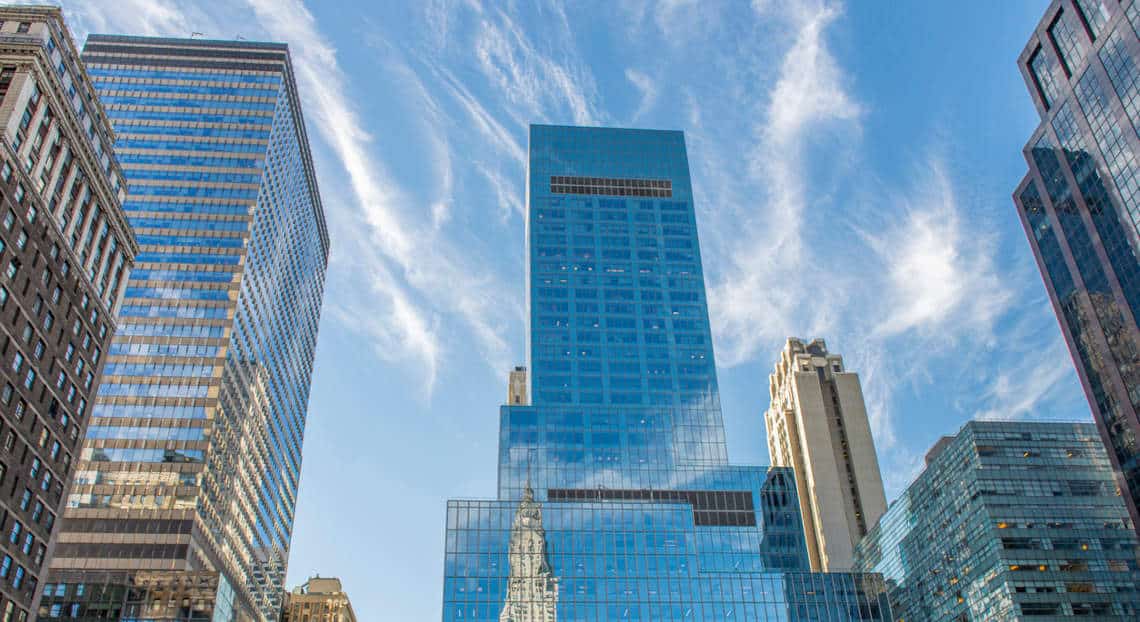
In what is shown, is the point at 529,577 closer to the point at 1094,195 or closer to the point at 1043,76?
the point at 1094,195

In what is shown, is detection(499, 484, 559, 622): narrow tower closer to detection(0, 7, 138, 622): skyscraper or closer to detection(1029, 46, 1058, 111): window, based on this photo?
detection(0, 7, 138, 622): skyscraper

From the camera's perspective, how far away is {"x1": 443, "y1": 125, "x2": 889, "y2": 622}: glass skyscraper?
438 feet

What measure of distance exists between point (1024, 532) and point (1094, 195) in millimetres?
42207

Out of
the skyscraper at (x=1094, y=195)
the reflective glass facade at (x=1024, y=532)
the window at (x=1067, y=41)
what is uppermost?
the window at (x=1067, y=41)

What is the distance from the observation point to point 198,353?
14100 cm

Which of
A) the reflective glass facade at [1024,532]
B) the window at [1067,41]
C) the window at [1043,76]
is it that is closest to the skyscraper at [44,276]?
the reflective glass facade at [1024,532]

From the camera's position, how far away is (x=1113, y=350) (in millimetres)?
117438

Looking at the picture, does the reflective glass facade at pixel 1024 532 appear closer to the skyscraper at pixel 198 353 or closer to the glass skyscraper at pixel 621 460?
the glass skyscraper at pixel 621 460

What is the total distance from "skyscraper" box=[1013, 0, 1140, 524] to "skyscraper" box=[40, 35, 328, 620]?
11479cm

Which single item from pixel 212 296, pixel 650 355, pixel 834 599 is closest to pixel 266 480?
pixel 212 296

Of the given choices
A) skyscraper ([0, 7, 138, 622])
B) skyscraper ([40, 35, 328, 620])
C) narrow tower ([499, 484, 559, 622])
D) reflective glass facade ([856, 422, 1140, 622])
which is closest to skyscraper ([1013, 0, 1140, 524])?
reflective glass facade ([856, 422, 1140, 622])

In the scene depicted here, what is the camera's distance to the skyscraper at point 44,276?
81188mm

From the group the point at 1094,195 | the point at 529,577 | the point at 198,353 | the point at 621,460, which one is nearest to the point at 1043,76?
the point at 1094,195

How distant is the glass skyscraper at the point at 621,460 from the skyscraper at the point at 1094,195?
4297 centimetres
